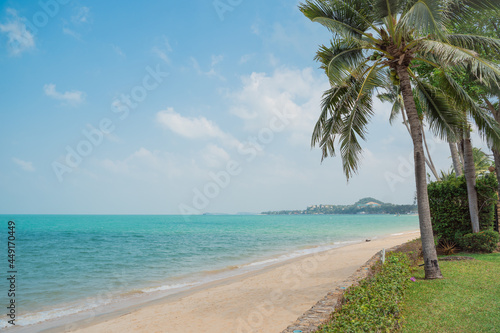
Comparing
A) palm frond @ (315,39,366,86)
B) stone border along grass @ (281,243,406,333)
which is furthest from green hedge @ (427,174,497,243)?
stone border along grass @ (281,243,406,333)

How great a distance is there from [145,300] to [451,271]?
9.83 meters

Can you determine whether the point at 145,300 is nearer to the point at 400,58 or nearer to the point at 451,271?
the point at 451,271

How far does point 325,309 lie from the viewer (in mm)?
4973

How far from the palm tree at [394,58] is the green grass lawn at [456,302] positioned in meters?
0.83

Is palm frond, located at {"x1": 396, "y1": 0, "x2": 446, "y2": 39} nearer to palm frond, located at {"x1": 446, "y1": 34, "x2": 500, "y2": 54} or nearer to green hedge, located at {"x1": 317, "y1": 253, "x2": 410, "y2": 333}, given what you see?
palm frond, located at {"x1": 446, "y1": 34, "x2": 500, "y2": 54}

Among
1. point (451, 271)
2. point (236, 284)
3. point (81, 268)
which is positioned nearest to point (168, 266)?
point (81, 268)

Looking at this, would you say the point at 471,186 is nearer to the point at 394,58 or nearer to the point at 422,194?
the point at 422,194

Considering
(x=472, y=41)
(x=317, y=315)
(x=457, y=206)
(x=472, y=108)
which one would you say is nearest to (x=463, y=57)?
(x=472, y=41)

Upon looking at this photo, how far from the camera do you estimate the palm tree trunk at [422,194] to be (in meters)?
8.02

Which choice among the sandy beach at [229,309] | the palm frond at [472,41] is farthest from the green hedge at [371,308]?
the palm frond at [472,41]

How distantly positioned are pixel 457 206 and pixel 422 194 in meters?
6.25

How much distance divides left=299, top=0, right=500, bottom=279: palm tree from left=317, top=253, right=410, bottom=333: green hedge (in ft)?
9.86

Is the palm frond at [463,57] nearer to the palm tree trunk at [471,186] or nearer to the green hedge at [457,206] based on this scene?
the palm tree trunk at [471,186]

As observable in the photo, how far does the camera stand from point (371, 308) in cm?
440
